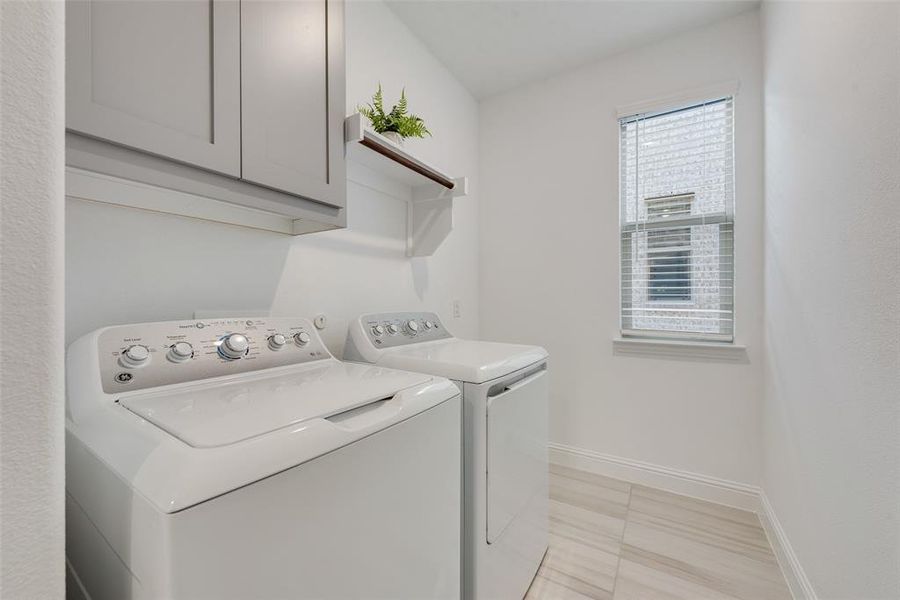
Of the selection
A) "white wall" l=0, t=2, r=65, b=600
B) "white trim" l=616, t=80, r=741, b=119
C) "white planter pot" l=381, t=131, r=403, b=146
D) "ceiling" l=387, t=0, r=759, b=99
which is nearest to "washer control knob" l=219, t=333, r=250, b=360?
"white wall" l=0, t=2, r=65, b=600

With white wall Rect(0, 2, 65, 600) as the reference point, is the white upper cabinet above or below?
above

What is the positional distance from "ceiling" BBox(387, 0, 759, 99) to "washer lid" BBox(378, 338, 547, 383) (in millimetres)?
1776

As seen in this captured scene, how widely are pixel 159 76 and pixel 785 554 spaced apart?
2645 mm

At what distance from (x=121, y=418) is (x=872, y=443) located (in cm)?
167

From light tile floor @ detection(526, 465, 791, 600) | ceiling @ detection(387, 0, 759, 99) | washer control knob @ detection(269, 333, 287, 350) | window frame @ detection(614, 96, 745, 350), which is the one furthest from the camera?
window frame @ detection(614, 96, 745, 350)

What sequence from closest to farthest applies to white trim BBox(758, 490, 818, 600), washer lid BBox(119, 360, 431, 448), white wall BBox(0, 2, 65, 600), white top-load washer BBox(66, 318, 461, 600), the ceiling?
1. white wall BBox(0, 2, 65, 600)
2. white top-load washer BBox(66, 318, 461, 600)
3. washer lid BBox(119, 360, 431, 448)
4. white trim BBox(758, 490, 818, 600)
5. the ceiling

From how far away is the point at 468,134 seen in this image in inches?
106

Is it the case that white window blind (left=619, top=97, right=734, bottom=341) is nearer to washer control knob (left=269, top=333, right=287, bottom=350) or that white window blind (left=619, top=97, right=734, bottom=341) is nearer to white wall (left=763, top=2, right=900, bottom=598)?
white wall (left=763, top=2, right=900, bottom=598)

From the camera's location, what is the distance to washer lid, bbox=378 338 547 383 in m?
1.18

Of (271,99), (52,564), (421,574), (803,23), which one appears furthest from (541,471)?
(803,23)

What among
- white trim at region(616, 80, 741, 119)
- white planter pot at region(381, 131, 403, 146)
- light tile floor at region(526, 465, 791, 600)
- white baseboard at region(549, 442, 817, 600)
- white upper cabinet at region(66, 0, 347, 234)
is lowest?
light tile floor at region(526, 465, 791, 600)

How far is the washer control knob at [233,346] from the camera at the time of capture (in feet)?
3.21

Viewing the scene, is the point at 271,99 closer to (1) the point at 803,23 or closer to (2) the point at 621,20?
(1) the point at 803,23

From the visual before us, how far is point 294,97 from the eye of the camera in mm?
1043
